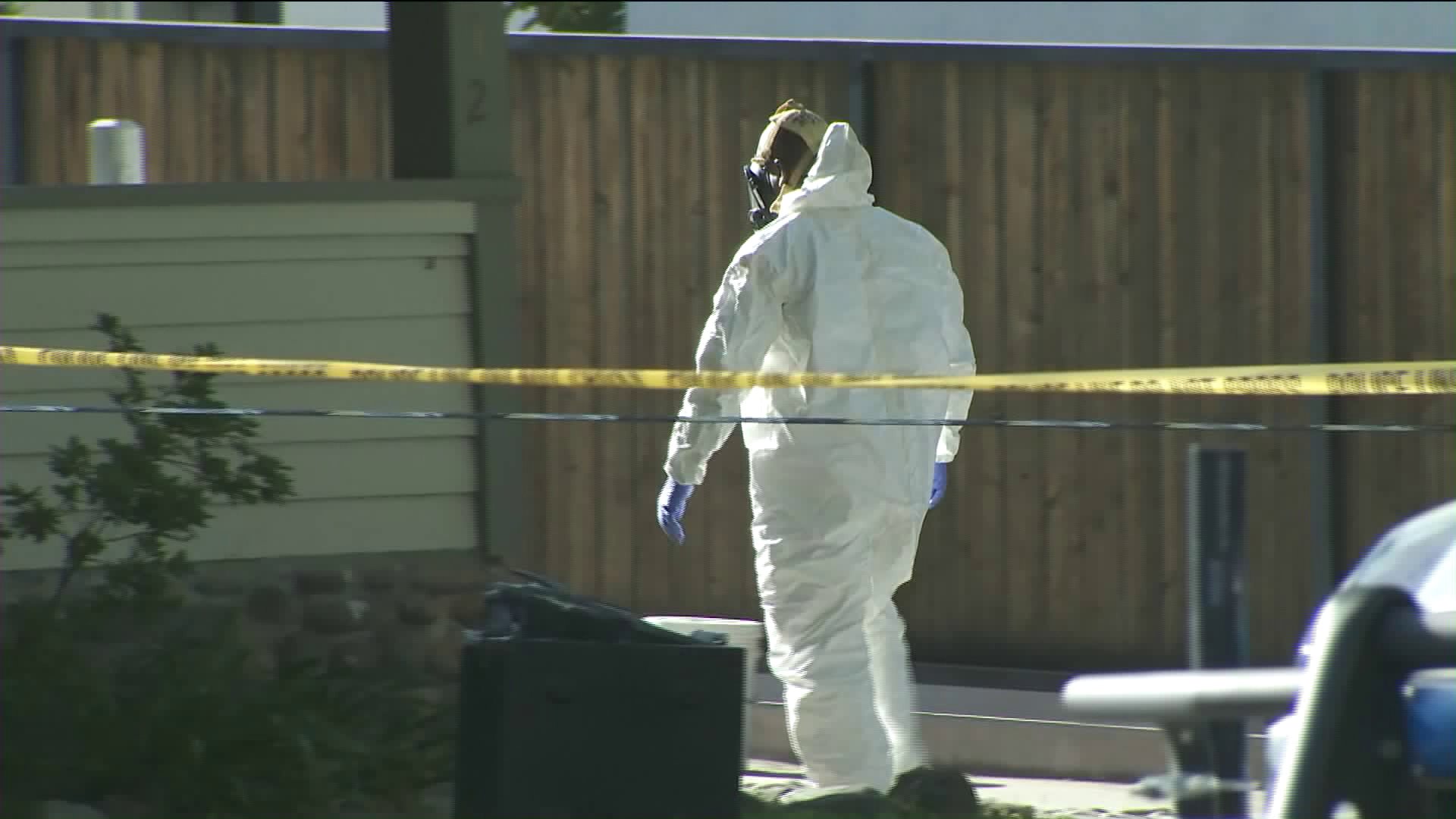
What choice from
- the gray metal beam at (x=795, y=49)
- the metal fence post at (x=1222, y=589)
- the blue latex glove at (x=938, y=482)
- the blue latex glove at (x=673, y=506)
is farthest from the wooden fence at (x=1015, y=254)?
the metal fence post at (x=1222, y=589)

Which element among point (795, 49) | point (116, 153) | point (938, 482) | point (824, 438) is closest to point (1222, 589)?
point (824, 438)

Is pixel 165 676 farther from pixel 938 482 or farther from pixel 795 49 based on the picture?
pixel 795 49

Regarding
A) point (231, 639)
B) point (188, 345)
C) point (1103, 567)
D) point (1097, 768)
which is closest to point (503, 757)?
point (231, 639)

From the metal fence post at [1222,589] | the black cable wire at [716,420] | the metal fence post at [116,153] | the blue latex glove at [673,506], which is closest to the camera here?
the metal fence post at [1222,589]

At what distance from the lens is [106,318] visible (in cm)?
538

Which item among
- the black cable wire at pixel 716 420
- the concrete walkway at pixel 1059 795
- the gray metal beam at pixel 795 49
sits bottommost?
the concrete walkway at pixel 1059 795

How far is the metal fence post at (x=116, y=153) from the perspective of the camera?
20.8 ft

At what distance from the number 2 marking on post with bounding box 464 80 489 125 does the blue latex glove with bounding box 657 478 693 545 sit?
1173mm

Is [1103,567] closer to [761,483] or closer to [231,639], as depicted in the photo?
[761,483]

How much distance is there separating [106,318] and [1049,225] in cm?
336

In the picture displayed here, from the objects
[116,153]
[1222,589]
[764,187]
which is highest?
[116,153]

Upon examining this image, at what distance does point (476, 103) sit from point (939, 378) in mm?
2132

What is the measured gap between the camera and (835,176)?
5.07 metres

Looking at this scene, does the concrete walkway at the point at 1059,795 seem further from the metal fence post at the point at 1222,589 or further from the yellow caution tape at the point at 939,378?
the metal fence post at the point at 1222,589
